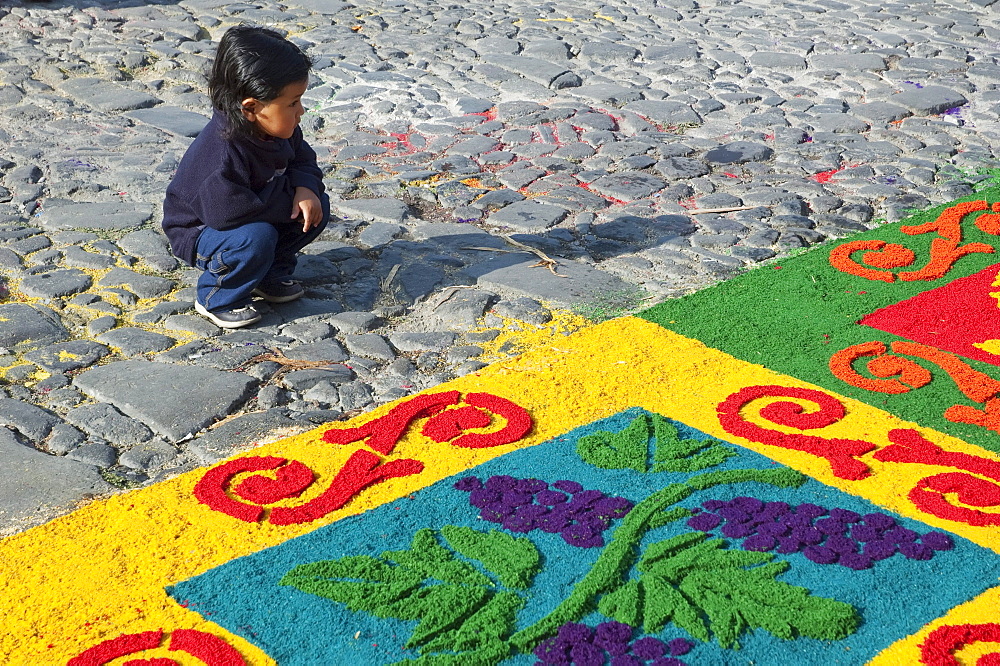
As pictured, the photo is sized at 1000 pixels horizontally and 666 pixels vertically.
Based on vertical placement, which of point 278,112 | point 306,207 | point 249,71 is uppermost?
point 249,71

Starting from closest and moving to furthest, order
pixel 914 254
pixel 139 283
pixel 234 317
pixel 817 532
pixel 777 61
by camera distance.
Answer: pixel 817 532 < pixel 234 317 < pixel 139 283 < pixel 914 254 < pixel 777 61

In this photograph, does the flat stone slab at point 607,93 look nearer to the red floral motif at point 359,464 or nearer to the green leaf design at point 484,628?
the red floral motif at point 359,464

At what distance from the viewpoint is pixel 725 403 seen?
3.00 m

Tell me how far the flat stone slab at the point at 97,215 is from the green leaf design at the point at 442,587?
273cm

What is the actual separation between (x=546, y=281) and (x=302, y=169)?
3.34 ft

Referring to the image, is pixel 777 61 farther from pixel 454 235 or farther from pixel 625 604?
pixel 625 604

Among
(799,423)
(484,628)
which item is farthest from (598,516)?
(799,423)

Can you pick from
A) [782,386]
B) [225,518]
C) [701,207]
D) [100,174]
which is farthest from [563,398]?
[100,174]

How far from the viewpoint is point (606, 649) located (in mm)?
2021

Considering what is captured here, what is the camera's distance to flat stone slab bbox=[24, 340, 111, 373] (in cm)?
322

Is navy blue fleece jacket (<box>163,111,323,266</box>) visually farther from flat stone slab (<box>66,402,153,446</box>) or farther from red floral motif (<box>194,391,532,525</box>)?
red floral motif (<box>194,391,532,525</box>)

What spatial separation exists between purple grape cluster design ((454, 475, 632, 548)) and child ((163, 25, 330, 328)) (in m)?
1.37

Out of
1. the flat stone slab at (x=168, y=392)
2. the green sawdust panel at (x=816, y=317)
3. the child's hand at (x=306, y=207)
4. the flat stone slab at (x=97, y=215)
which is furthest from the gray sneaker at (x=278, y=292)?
the green sawdust panel at (x=816, y=317)

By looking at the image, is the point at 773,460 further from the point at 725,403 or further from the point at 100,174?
the point at 100,174
